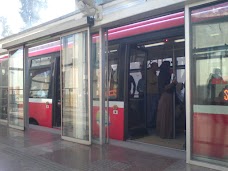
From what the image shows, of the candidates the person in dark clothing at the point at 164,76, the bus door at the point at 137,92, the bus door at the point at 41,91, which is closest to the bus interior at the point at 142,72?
the bus door at the point at 137,92

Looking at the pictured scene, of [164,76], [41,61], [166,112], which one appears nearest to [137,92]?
[164,76]

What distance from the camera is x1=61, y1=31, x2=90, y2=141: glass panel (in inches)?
228

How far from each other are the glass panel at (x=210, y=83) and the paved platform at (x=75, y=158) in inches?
15.6

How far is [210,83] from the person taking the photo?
4188 millimetres

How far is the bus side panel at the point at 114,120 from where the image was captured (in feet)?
18.7

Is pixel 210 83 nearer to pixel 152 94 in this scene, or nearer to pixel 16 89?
pixel 152 94

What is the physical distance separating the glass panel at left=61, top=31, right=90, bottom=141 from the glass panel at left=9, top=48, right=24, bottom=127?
7.32ft

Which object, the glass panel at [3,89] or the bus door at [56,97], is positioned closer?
the bus door at [56,97]

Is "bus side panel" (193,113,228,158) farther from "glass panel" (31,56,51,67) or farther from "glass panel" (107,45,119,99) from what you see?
"glass panel" (31,56,51,67)

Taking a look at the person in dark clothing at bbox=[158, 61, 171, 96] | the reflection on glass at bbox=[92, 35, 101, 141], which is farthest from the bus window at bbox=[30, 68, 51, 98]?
the person in dark clothing at bbox=[158, 61, 171, 96]

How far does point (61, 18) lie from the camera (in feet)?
23.6

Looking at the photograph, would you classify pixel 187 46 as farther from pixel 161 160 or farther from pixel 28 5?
pixel 28 5

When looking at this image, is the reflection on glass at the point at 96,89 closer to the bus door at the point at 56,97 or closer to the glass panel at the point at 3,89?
the bus door at the point at 56,97

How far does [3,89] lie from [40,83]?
2.07 metres
